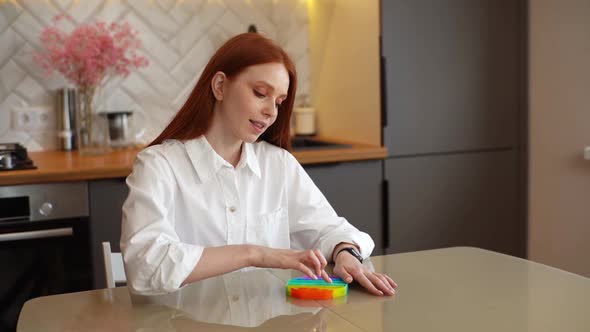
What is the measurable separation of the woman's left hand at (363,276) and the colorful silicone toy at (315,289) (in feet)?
0.14

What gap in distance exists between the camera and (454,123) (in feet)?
10.7

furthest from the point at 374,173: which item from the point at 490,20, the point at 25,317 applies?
the point at 25,317

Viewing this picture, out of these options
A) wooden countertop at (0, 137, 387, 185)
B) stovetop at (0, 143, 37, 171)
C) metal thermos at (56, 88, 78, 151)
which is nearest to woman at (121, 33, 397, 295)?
wooden countertop at (0, 137, 387, 185)

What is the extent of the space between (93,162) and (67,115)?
531 mm

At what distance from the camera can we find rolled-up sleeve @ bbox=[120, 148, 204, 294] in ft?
5.01

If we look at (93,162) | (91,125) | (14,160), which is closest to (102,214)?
(93,162)

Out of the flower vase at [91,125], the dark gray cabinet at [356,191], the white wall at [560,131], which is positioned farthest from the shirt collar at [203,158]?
the white wall at [560,131]

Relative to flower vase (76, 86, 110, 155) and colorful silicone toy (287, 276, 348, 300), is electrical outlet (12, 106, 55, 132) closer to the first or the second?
flower vase (76, 86, 110, 155)

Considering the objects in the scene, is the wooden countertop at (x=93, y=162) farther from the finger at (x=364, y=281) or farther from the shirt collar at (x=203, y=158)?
the finger at (x=364, y=281)

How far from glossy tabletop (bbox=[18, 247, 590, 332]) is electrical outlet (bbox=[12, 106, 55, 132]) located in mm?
1759

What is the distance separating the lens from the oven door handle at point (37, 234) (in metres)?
2.51

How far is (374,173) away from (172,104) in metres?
0.95

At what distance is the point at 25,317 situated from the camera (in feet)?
4.72

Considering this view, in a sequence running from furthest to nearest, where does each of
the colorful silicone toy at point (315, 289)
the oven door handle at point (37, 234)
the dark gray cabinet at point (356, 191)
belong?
the dark gray cabinet at point (356, 191) < the oven door handle at point (37, 234) < the colorful silicone toy at point (315, 289)
